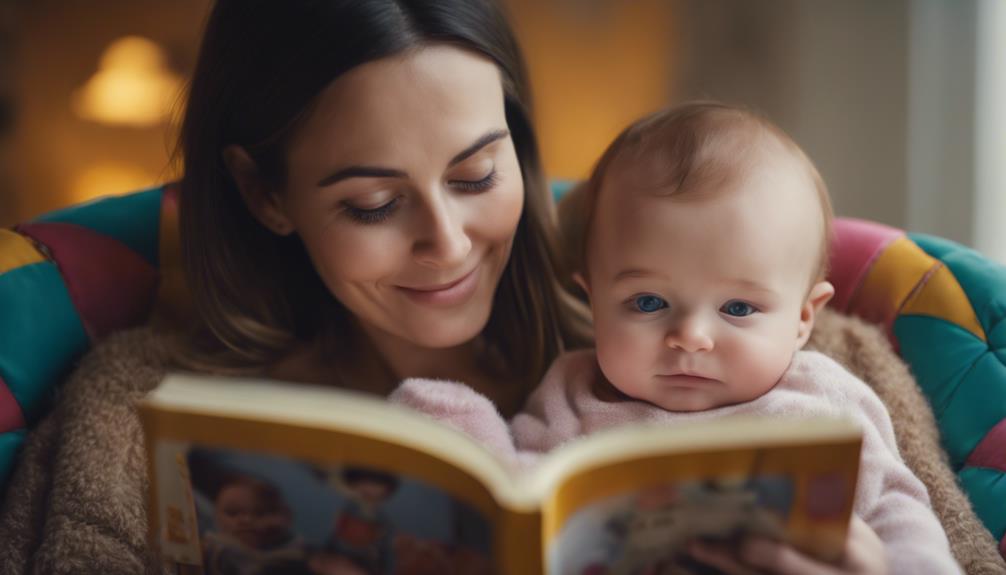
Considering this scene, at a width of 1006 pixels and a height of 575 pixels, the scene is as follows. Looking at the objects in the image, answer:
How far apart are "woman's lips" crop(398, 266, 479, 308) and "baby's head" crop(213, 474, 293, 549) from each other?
1.70ft

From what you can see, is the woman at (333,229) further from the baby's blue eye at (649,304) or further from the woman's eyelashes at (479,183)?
the baby's blue eye at (649,304)

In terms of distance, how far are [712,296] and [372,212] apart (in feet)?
1.51

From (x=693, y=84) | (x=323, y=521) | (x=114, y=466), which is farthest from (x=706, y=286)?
(x=693, y=84)

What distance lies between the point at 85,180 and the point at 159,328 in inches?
105

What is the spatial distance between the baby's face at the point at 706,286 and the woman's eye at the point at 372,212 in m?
0.29

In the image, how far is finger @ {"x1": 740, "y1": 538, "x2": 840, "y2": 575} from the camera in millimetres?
856

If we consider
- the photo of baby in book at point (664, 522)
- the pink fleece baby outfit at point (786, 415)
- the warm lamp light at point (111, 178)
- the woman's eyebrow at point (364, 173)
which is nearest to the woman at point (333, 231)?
the woman's eyebrow at point (364, 173)

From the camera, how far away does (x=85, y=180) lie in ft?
13.0

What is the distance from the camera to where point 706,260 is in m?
1.16

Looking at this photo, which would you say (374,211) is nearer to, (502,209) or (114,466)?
(502,209)

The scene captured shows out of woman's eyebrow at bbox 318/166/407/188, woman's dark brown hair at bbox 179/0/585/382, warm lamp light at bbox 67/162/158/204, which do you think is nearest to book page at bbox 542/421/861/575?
woman's eyebrow at bbox 318/166/407/188

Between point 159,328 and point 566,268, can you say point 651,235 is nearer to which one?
point 566,268

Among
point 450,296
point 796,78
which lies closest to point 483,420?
point 450,296

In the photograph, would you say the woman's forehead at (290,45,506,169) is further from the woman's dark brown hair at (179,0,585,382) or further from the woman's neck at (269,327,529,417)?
the woman's neck at (269,327,529,417)
